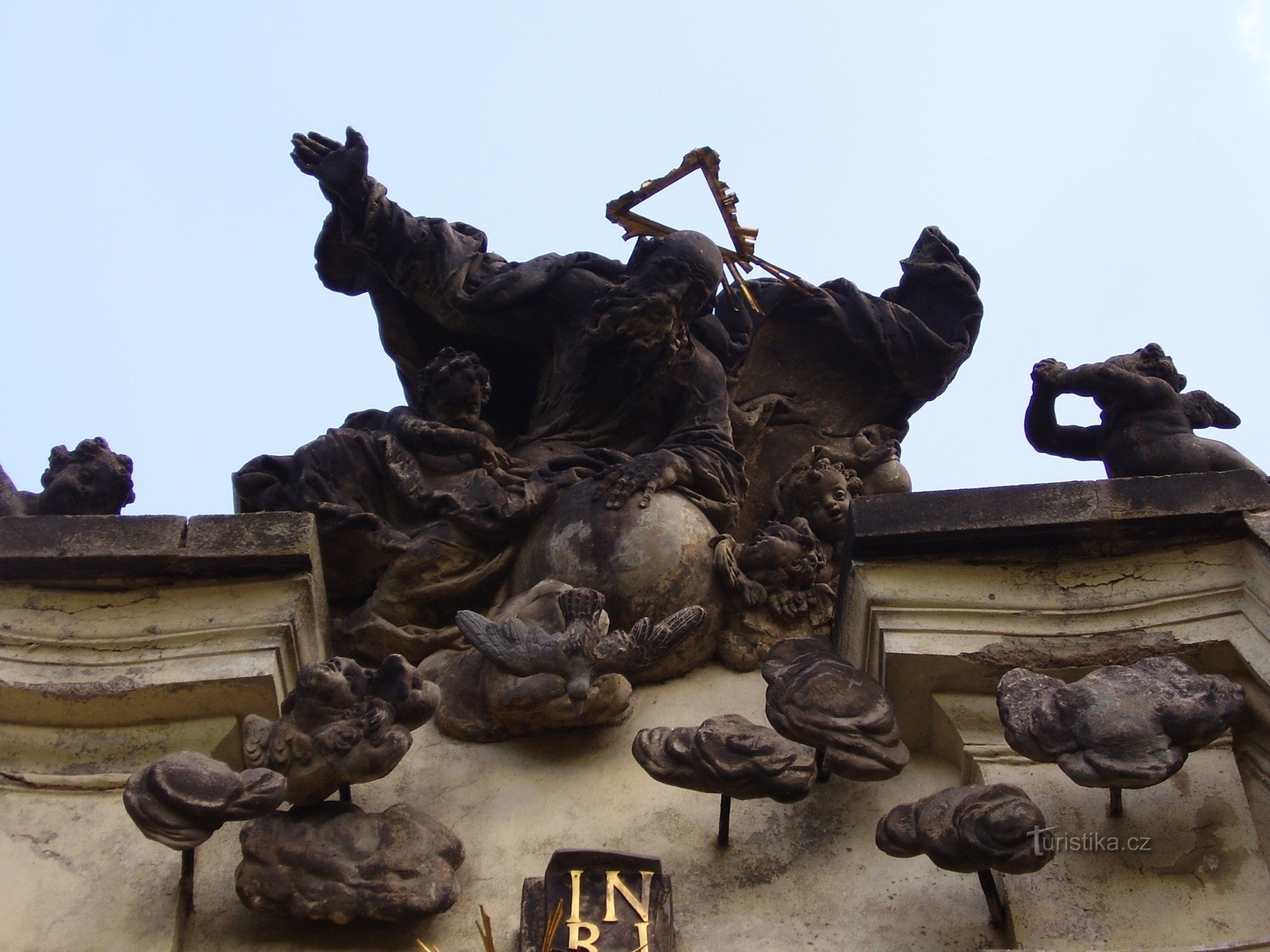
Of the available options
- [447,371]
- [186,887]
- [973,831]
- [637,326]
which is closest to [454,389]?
[447,371]

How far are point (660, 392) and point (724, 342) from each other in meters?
0.42

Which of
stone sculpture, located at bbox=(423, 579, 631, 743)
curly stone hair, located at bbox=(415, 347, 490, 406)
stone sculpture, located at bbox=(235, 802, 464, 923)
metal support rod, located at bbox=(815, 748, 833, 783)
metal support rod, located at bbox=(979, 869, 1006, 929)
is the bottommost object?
metal support rod, located at bbox=(979, 869, 1006, 929)

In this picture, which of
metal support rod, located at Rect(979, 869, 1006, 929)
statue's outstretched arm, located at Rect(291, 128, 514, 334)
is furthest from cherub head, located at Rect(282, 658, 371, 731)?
statue's outstretched arm, located at Rect(291, 128, 514, 334)

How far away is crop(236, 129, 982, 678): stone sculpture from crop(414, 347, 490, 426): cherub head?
0.01 meters

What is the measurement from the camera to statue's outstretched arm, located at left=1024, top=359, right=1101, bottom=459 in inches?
188

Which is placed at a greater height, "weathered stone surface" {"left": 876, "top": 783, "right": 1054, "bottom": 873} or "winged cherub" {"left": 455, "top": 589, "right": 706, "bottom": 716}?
"winged cherub" {"left": 455, "top": 589, "right": 706, "bottom": 716}

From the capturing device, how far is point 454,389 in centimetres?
472

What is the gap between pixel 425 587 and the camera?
14.3 feet

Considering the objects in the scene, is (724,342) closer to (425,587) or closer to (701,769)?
(425,587)

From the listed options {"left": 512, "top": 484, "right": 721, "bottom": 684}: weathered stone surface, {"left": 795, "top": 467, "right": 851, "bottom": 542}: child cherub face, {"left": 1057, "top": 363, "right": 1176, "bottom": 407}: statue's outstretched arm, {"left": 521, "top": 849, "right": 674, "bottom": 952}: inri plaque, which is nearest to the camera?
{"left": 521, "top": 849, "right": 674, "bottom": 952}: inri plaque

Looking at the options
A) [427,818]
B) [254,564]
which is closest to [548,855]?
[427,818]

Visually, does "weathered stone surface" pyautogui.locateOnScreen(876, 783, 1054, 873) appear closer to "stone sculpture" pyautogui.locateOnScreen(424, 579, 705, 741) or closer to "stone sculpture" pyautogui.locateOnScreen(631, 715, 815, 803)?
"stone sculpture" pyautogui.locateOnScreen(631, 715, 815, 803)

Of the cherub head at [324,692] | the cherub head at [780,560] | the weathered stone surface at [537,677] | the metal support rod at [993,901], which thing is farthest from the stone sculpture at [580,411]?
the metal support rod at [993,901]

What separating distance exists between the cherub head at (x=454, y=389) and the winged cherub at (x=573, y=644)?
1034 millimetres
